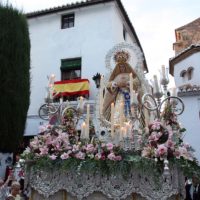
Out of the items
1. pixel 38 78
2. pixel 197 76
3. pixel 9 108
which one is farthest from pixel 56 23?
pixel 197 76

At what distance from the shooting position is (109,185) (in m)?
5.06

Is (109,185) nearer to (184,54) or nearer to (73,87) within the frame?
(73,87)

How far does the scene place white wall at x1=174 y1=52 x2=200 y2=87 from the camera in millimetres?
16002

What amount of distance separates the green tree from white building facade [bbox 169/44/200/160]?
6.79 meters

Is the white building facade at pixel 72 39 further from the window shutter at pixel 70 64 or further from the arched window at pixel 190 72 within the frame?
the arched window at pixel 190 72

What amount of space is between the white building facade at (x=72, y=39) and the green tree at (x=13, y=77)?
1977 millimetres

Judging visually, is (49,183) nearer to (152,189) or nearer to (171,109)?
(152,189)

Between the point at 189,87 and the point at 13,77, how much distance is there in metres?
7.73

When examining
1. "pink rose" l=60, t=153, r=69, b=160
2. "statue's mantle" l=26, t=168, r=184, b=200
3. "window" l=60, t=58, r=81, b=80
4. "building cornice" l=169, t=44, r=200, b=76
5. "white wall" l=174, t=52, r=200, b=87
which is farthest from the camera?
"building cornice" l=169, t=44, r=200, b=76

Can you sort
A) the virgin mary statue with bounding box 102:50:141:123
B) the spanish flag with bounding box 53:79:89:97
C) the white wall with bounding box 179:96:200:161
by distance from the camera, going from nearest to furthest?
the virgin mary statue with bounding box 102:50:141:123, the white wall with bounding box 179:96:200:161, the spanish flag with bounding box 53:79:89:97

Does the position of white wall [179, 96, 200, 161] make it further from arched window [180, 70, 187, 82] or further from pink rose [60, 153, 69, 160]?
pink rose [60, 153, 69, 160]

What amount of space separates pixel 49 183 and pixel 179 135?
86.7 inches

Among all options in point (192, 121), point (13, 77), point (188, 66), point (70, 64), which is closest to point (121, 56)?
point (13, 77)

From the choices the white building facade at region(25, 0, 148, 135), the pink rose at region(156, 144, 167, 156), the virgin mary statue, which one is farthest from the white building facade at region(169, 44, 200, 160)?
the pink rose at region(156, 144, 167, 156)
